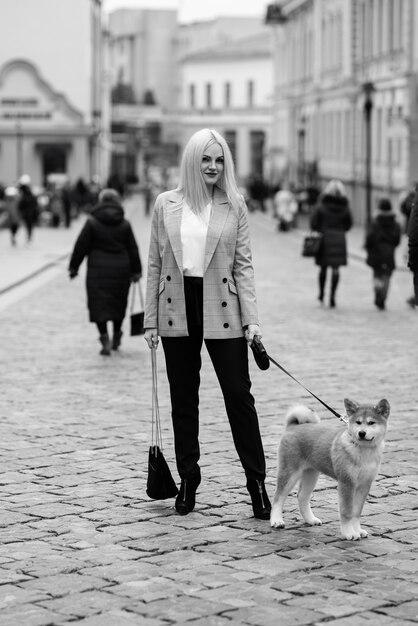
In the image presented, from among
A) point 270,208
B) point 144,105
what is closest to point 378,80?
point 270,208

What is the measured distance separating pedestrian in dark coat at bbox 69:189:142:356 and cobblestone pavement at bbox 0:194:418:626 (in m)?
0.48

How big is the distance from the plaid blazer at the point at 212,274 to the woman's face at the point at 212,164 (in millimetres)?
116

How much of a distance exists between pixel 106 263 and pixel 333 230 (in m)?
6.48

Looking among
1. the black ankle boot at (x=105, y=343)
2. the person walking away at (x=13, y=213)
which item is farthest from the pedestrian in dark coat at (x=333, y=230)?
the person walking away at (x=13, y=213)

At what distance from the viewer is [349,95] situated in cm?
5291

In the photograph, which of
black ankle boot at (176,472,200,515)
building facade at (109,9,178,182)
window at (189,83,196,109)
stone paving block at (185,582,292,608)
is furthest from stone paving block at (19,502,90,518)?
building facade at (109,9,178,182)

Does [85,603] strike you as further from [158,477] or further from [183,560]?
[158,477]

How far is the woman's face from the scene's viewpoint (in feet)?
23.9

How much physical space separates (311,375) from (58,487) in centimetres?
527

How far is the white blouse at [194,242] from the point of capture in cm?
735

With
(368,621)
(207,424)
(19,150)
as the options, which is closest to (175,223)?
(368,621)

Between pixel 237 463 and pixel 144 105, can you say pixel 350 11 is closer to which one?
pixel 237 463

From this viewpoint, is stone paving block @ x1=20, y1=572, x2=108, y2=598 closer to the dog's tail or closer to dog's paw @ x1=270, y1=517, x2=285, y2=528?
dog's paw @ x1=270, y1=517, x2=285, y2=528

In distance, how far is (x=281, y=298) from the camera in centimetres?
2209
